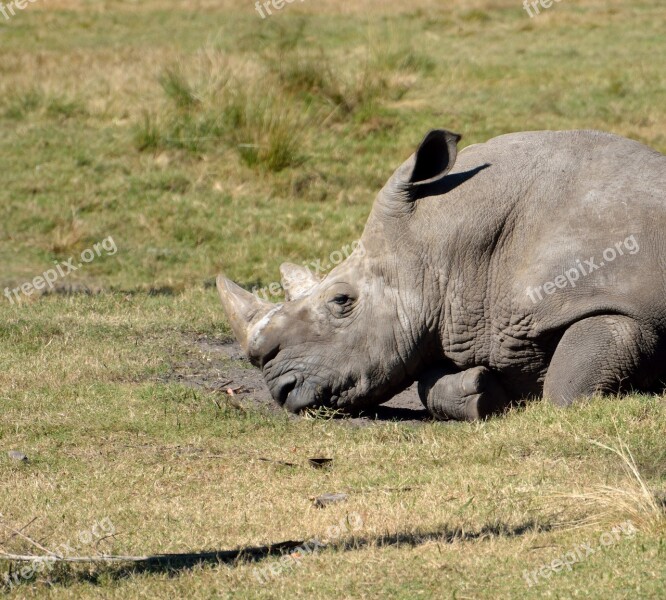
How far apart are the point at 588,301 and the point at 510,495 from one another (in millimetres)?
1529

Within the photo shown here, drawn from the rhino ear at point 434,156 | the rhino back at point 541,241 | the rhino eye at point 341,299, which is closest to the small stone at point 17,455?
the rhino eye at point 341,299

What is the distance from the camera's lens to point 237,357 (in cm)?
871

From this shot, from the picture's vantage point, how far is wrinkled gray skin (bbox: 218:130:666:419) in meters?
6.66

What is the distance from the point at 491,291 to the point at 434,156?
83cm

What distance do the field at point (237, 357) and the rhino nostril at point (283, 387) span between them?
9cm

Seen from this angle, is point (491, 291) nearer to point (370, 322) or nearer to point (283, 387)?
point (370, 322)

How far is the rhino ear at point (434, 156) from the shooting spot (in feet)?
23.2

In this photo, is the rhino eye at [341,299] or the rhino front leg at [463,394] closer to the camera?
the rhino front leg at [463,394]

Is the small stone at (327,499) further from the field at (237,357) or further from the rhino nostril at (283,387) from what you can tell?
the rhino nostril at (283,387)

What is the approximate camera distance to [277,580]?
4707 millimetres

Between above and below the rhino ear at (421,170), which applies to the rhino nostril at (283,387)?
below

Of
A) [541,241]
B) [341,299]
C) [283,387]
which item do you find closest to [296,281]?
[341,299]

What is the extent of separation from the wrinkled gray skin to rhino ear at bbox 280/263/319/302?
20cm

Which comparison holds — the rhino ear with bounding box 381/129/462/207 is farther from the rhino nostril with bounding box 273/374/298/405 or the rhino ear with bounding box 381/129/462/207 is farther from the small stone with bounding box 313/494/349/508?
the small stone with bounding box 313/494/349/508
